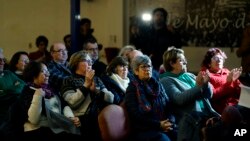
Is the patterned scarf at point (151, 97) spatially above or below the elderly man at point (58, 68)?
below

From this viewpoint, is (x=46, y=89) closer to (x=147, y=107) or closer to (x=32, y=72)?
(x=32, y=72)

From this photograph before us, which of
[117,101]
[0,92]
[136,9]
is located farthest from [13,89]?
[136,9]

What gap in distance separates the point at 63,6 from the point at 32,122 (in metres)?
4.69

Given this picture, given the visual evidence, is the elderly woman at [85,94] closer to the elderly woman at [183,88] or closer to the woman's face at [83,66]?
the woman's face at [83,66]

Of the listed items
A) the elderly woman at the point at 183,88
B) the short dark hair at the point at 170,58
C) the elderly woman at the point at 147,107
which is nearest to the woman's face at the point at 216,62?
the elderly woman at the point at 183,88

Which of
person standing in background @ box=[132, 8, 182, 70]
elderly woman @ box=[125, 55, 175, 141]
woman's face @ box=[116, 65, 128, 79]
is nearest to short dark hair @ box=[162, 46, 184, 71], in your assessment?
elderly woman @ box=[125, 55, 175, 141]

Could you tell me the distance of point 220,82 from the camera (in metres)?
4.55

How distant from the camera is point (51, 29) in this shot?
851cm

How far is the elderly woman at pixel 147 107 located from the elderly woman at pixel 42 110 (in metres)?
0.59

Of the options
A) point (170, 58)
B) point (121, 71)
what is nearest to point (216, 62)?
point (170, 58)

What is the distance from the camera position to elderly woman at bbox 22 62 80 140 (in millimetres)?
3928

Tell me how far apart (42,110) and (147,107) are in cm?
88

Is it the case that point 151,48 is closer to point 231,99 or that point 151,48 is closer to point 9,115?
point 231,99

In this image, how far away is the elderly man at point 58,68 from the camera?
4516mm
